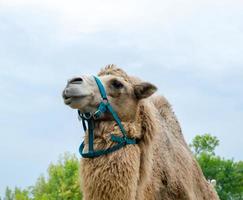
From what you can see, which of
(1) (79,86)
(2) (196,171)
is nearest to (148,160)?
(1) (79,86)

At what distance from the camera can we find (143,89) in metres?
7.39

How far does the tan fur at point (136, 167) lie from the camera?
7031mm

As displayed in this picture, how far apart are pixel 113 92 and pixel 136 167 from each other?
0.78m

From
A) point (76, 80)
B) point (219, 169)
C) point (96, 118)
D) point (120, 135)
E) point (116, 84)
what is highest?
point (219, 169)

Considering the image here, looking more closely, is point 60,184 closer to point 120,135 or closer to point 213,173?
point 213,173

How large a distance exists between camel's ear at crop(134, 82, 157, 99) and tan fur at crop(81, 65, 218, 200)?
0.28 ft

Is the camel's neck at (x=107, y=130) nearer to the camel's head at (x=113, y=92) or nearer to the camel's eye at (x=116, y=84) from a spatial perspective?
the camel's head at (x=113, y=92)

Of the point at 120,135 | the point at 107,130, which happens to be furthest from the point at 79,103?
the point at 120,135

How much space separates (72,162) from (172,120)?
24344 mm

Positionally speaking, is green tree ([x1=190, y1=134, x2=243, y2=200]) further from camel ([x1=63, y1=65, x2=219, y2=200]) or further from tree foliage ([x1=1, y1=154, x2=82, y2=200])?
camel ([x1=63, y1=65, x2=219, y2=200])

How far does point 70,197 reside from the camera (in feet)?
104

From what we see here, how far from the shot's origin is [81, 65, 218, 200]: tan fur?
703 centimetres

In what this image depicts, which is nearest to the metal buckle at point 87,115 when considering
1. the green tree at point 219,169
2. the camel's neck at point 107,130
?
Result: the camel's neck at point 107,130

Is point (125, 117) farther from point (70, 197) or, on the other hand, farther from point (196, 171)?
point (70, 197)
